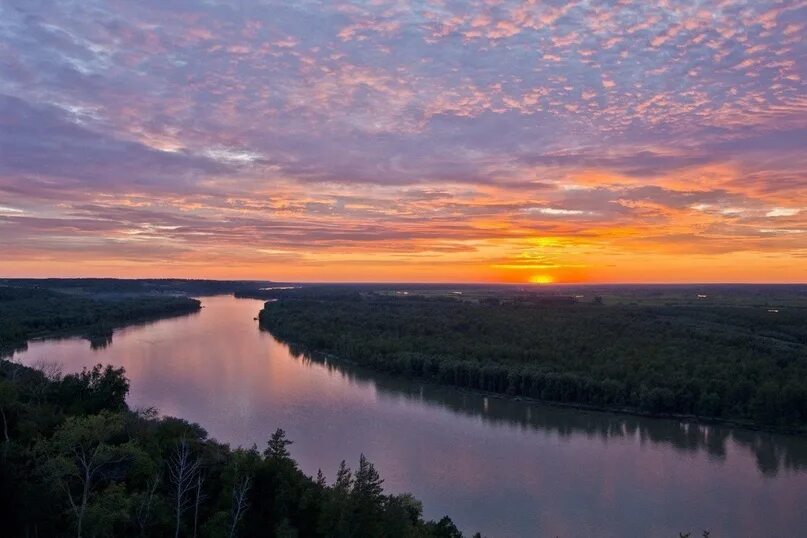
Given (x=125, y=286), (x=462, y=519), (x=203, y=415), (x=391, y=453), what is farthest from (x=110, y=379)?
(x=125, y=286)

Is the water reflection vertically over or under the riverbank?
under

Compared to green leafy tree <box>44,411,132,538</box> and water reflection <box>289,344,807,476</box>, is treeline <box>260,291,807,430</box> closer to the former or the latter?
water reflection <box>289,344,807,476</box>

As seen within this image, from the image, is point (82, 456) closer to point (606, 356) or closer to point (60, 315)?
point (606, 356)

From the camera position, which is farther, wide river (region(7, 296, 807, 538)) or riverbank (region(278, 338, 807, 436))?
riverbank (region(278, 338, 807, 436))

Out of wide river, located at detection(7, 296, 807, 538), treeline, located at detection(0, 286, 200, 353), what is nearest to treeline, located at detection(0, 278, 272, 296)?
treeline, located at detection(0, 286, 200, 353)

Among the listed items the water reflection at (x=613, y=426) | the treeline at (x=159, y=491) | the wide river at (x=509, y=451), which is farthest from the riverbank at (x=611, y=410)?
the treeline at (x=159, y=491)

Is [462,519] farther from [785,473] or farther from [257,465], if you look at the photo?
[785,473]
